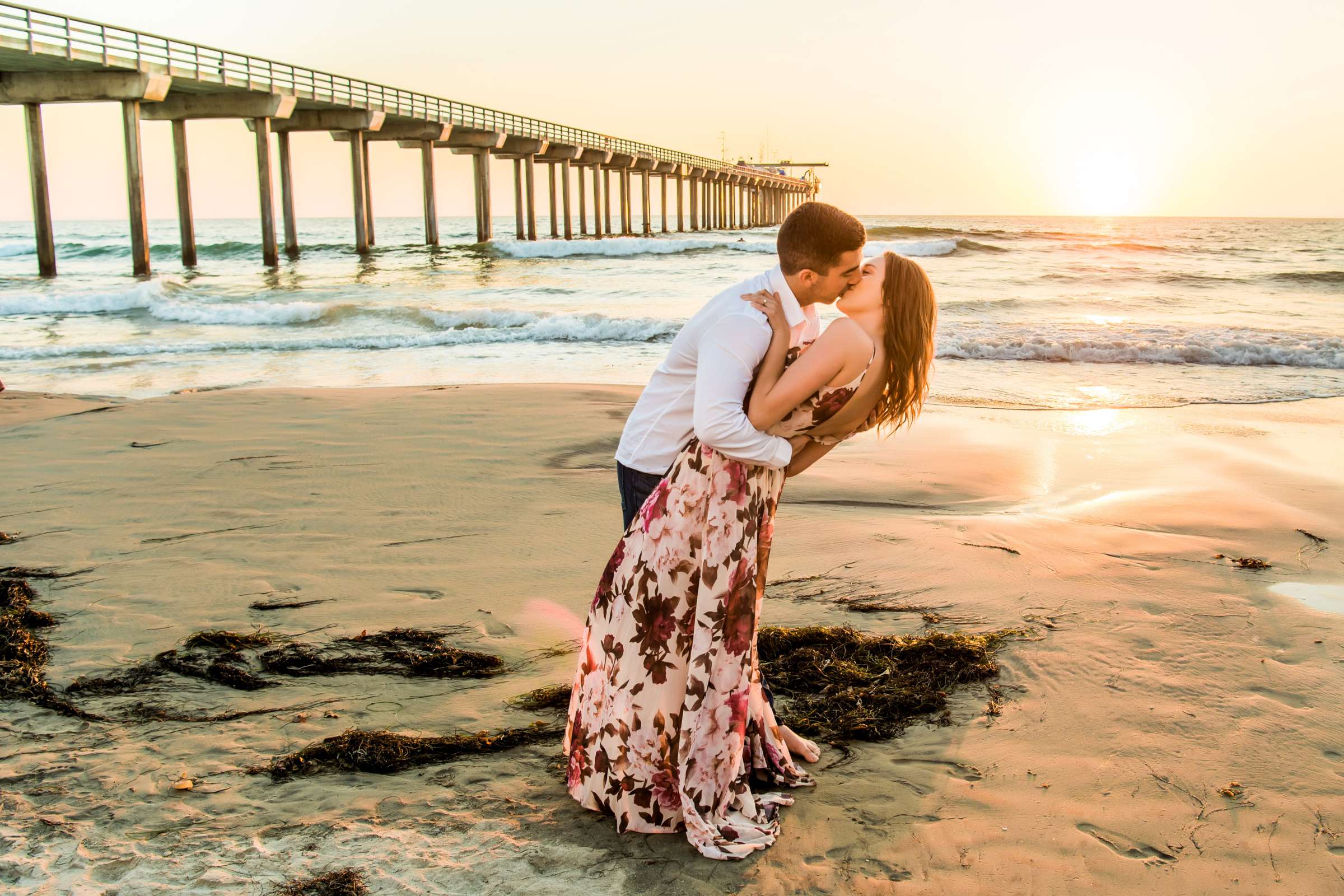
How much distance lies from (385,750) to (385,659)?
0.64 meters

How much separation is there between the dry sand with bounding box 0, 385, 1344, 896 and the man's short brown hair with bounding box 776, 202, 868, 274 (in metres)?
1.35

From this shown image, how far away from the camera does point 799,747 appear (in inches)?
109

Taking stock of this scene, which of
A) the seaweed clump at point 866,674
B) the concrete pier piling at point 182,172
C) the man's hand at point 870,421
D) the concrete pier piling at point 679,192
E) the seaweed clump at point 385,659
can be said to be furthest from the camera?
the concrete pier piling at point 679,192

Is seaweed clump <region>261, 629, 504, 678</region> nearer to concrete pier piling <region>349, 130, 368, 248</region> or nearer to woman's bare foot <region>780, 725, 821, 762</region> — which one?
woman's bare foot <region>780, 725, 821, 762</region>

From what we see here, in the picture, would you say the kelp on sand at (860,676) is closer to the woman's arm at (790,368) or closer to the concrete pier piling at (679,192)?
the woman's arm at (790,368)

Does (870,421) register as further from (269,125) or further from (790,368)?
(269,125)

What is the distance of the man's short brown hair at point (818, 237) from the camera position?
2.11m

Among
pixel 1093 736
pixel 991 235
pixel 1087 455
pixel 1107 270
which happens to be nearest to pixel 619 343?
pixel 1087 455

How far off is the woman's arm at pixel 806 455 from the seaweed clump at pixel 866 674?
36.2 inches

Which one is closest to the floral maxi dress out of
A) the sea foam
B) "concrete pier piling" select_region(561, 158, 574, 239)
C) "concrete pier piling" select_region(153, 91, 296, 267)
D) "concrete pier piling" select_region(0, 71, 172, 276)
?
the sea foam

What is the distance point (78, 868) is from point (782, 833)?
1.57m

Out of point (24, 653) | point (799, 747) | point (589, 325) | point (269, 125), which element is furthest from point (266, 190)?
point (799, 747)

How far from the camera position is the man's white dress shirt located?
7.04 ft

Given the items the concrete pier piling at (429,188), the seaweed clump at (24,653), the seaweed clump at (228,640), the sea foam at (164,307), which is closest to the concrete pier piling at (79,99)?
the sea foam at (164,307)
